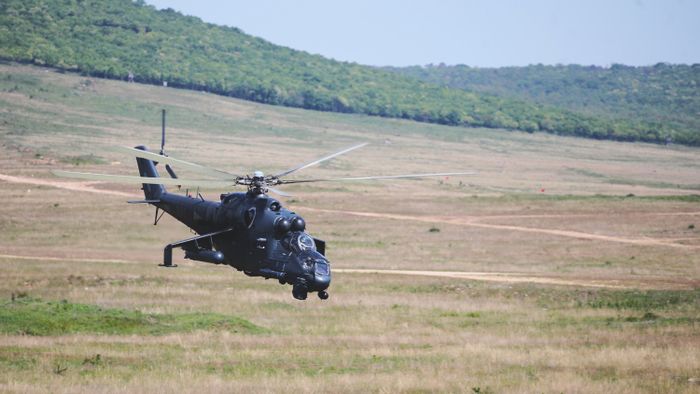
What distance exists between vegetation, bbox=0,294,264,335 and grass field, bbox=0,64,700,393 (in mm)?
84

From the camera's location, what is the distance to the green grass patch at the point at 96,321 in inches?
1414

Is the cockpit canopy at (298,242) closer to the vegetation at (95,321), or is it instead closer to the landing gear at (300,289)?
the landing gear at (300,289)

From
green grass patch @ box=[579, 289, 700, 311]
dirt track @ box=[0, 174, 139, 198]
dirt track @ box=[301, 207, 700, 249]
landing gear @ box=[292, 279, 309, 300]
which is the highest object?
landing gear @ box=[292, 279, 309, 300]

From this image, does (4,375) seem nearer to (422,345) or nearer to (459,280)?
(422,345)

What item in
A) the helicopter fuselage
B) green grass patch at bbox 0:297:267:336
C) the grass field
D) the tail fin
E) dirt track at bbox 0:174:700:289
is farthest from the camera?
dirt track at bbox 0:174:700:289

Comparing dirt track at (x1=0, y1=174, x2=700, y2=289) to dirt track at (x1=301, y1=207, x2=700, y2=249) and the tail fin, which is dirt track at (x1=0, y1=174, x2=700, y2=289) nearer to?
dirt track at (x1=301, y1=207, x2=700, y2=249)

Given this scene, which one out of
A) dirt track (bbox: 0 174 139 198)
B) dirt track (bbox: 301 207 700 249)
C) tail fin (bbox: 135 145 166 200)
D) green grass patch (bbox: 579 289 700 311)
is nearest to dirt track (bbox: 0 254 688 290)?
green grass patch (bbox: 579 289 700 311)

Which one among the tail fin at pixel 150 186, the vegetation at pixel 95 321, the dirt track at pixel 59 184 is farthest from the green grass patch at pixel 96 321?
the dirt track at pixel 59 184

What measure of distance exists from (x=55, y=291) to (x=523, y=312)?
748 inches

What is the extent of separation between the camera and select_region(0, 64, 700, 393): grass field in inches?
1201

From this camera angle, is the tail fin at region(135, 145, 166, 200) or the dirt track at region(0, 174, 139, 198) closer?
the tail fin at region(135, 145, 166, 200)

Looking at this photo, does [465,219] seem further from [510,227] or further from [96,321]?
[96,321]

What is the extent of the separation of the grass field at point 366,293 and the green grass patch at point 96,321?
83 mm

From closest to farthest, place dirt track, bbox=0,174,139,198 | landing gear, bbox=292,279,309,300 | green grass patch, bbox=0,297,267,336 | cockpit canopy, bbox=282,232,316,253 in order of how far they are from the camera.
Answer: landing gear, bbox=292,279,309,300 < cockpit canopy, bbox=282,232,316,253 < green grass patch, bbox=0,297,267,336 < dirt track, bbox=0,174,139,198
